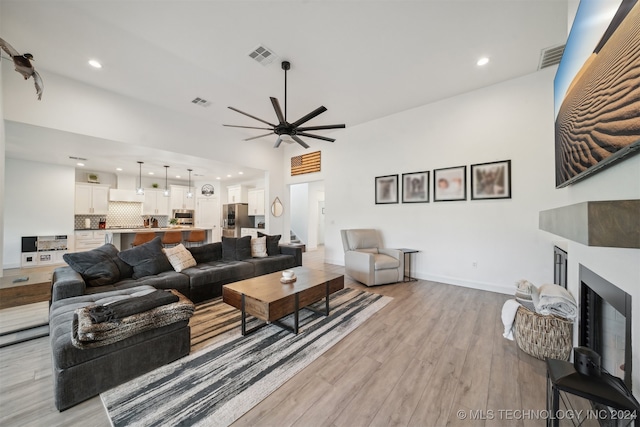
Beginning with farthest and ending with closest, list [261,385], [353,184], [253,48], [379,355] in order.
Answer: [353,184], [253,48], [379,355], [261,385]

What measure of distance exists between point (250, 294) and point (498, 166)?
4.31 m

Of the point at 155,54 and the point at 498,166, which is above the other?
the point at 155,54

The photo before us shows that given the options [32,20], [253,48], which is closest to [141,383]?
[253,48]

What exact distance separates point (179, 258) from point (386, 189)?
4209mm

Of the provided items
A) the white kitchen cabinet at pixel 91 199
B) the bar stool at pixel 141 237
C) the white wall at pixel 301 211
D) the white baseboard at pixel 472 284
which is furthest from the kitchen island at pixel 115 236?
the white baseboard at pixel 472 284

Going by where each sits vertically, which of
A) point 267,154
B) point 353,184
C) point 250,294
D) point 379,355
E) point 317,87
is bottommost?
point 379,355

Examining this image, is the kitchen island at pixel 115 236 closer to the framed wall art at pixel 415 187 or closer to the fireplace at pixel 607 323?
the framed wall art at pixel 415 187

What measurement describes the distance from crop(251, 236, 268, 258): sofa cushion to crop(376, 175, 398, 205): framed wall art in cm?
274

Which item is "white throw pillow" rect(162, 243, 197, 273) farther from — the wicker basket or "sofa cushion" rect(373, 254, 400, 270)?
the wicker basket

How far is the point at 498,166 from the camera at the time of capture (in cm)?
373

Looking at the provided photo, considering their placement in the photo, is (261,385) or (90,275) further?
(90,275)

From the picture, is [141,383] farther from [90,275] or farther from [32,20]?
[32,20]

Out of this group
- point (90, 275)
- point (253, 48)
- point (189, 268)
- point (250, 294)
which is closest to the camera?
point (250, 294)

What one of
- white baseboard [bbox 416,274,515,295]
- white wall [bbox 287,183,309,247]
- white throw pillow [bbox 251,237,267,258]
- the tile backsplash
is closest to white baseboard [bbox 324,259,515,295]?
white baseboard [bbox 416,274,515,295]
